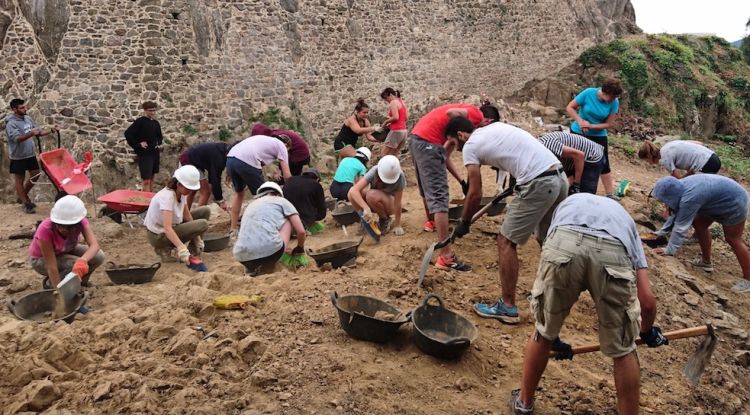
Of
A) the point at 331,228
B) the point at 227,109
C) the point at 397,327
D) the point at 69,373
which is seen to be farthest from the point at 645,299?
the point at 227,109

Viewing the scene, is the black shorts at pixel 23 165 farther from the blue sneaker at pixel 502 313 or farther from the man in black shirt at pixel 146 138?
the blue sneaker at pixel 502 313

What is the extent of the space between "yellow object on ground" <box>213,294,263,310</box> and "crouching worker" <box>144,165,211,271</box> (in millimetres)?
1912

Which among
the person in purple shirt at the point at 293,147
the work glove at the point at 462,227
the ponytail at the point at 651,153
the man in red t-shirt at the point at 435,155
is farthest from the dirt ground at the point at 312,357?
the person in purple shirt at the point at 293,147

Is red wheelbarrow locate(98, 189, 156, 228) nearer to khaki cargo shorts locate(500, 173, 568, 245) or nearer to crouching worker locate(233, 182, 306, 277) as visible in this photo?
crouching worker locate(233, 182, 306, 277)

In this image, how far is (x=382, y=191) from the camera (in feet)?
22.7

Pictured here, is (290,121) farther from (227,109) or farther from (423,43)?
(423,43)

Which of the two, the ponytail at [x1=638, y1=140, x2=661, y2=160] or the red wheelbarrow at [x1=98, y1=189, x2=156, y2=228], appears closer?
the ponytail at [x1=638, y1=140, x2=661, y2=160]

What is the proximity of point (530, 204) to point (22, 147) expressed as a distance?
26.8 ft

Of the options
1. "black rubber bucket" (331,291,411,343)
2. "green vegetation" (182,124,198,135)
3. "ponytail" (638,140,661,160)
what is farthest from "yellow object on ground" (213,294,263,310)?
"green vegetation" (182,124,198,135)

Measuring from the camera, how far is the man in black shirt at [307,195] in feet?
Answer: 22.8

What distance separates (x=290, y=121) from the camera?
12.8 m

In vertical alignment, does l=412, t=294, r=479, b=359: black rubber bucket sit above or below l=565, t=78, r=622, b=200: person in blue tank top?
below

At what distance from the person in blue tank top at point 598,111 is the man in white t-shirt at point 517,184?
135 inches

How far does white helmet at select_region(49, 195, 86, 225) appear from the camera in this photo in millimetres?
5449
